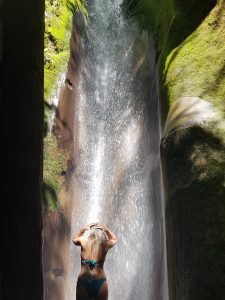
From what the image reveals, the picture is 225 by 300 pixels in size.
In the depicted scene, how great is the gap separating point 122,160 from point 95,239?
189 inches

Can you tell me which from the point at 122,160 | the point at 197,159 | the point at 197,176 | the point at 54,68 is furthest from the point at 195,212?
the point at 54,68

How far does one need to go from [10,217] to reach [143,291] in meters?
6.85

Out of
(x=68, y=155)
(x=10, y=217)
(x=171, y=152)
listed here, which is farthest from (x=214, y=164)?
(x=68, y=155)

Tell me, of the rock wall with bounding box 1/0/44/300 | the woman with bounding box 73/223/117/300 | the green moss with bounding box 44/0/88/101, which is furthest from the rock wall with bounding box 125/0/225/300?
the green moss with bounding box 44/0/88/101

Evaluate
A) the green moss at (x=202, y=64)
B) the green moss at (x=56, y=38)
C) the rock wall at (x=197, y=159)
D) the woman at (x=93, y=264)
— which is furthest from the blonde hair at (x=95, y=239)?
the green moss at (x=56, y=38)

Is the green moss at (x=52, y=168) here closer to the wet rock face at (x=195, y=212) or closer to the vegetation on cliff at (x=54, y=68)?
the vegetation on cliff at (x=54, y=68)

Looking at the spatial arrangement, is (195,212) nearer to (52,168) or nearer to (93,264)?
(93,264)

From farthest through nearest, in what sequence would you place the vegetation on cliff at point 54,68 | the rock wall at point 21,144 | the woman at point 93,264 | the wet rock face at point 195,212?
the vegetation on cliff at point 54,68 → the woman at point 93,264 → the wet rock face at point 195,212 → the rock wall at point 21,144

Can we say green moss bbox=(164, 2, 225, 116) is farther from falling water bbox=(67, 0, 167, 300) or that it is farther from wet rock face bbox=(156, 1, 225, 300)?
falling water bbox=(67, 0, 167, 300)

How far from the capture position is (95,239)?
6.82 m

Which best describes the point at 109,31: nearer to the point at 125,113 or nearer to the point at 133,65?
the point at 133,65

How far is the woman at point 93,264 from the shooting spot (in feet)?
21.6

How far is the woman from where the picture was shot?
259 inches

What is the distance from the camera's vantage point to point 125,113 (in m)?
12.7
